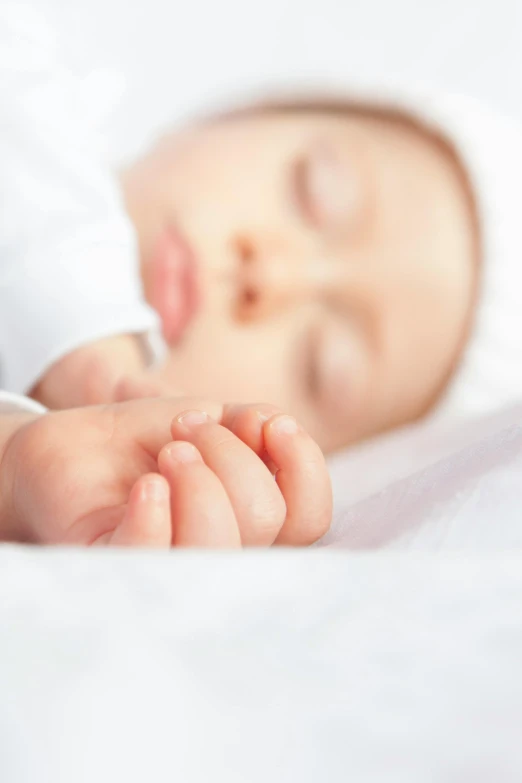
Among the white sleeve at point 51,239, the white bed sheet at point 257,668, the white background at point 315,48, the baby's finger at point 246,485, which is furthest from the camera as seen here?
the white background at point 315,48

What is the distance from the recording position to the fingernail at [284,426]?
0.43 m

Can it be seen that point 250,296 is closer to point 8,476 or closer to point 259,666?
point 8,476

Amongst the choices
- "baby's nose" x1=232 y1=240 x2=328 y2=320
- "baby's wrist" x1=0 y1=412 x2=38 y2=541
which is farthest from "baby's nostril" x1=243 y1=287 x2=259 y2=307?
"baby's wrist" x1=0 y1=412 x2=38 y2=541

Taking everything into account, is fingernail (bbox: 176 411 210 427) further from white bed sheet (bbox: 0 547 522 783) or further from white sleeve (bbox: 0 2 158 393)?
white sleeve (bbox: 0 2 158 393)

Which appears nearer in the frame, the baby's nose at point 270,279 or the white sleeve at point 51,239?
the white sleeve at point 51,239

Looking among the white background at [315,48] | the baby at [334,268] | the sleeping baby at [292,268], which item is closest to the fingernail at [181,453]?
the sleeping baby at [292,268]

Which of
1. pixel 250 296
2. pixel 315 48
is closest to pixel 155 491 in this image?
pixel 250 296

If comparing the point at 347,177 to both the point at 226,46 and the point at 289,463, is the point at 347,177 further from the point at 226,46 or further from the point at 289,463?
the point at 289,463

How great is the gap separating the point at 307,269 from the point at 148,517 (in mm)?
679

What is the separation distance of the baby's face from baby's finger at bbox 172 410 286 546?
551 millimetres

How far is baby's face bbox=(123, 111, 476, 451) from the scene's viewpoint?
0.98 metres

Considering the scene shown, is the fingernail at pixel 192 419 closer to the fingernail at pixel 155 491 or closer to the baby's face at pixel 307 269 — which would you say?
the fingernail at pixel 155 491

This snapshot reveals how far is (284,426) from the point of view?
0.44m

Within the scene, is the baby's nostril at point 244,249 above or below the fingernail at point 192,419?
below
